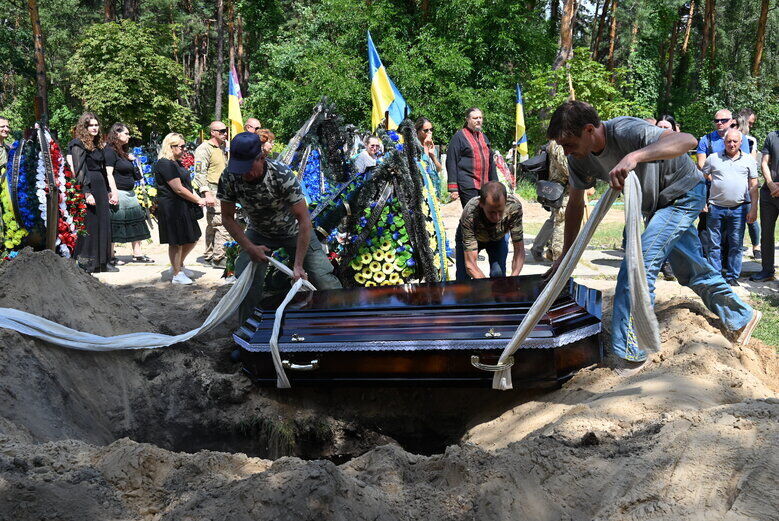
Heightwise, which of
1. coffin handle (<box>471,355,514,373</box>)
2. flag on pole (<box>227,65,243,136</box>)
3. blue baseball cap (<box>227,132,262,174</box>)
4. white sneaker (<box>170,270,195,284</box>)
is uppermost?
flag on pole (<box>227,65,243,136</box>)

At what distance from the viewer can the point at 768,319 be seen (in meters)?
5.34

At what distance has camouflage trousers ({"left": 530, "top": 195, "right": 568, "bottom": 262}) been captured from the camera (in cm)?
819

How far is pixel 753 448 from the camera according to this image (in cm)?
224

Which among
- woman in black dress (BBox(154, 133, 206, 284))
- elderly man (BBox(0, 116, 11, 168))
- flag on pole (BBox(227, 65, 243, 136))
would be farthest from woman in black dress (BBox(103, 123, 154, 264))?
flag on pole (BBox(227, 65, 243, 136))

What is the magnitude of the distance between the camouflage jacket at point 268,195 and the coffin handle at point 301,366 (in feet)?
3.74

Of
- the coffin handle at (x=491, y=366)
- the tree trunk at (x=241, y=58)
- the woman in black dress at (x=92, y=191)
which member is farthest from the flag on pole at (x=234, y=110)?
the tree trunk at (x=241, y=58)

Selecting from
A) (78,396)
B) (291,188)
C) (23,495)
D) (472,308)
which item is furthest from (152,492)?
(291,188)

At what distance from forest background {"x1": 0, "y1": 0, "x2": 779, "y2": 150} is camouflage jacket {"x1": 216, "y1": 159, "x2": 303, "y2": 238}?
1037 cm

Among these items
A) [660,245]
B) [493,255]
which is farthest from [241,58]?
[660,245]

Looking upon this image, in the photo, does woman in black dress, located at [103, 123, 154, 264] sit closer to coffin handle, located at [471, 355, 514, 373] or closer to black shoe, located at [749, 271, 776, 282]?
coffin handle, located at [471, 355, 514, 373]

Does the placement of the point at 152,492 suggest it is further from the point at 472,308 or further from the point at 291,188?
the point at 291,188

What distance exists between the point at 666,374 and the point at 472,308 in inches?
41.5

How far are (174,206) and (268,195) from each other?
10.9ft

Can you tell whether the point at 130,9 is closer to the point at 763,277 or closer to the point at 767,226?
the point at 767,226
